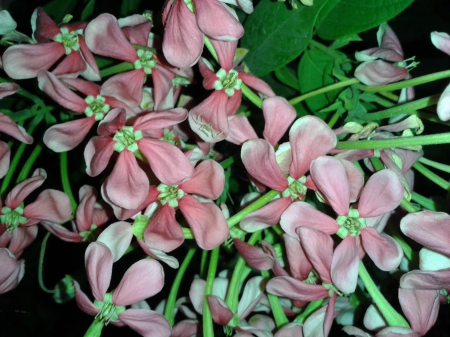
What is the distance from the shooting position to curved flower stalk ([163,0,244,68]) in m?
0.32

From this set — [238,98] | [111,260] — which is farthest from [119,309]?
[238,98]

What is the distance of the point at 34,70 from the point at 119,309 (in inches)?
7.0

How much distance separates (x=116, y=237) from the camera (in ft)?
1.13

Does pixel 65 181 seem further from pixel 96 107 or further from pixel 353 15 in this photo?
pixel 353 15

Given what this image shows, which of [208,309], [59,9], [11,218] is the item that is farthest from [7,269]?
[59,9]

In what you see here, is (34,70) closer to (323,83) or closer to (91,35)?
(91,35)

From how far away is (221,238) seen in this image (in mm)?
331

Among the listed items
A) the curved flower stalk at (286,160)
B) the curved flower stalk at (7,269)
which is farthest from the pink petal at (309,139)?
the curved flower stalk at (7,269)

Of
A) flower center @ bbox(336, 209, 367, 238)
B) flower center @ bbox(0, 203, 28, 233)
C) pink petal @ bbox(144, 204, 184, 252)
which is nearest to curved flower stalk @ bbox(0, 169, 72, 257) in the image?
flower center @ bbox(0, 203, 28, 233)

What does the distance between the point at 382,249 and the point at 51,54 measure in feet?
0.88

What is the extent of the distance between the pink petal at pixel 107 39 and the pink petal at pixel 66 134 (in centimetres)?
5

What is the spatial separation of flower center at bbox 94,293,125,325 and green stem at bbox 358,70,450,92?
0.24 metres

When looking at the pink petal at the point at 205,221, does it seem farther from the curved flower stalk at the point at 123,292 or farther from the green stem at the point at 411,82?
Answer: the green stem at the point at 411,82

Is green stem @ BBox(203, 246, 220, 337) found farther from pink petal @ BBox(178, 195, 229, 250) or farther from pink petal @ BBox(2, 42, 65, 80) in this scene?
pink petal @ BBox(2, 42, 65, 80)
